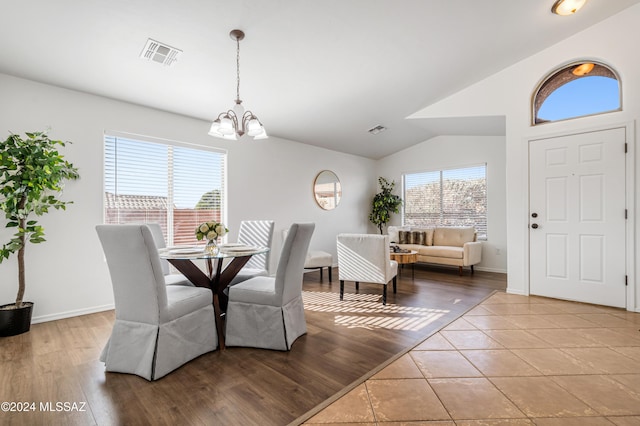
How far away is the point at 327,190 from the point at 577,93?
4.04 metres

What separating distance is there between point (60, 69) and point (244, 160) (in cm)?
235

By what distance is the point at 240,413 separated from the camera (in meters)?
1.67

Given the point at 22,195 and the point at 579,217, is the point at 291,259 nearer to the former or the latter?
the point at 22,195

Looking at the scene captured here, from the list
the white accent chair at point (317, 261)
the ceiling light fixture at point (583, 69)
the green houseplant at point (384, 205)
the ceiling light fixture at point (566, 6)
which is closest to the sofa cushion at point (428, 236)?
the green houseplant at point (384, 205)

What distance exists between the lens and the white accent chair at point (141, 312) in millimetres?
2016

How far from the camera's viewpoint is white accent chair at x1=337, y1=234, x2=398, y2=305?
379cm

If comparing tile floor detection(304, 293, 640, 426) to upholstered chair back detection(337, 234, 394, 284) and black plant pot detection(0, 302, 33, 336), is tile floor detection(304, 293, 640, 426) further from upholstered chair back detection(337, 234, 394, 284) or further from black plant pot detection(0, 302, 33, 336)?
black plant pot detection(0, 302, 33, 336)

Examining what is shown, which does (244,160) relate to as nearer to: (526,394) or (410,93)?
(410,93)

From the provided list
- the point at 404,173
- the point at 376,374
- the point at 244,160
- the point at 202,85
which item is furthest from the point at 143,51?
the point at 404,173

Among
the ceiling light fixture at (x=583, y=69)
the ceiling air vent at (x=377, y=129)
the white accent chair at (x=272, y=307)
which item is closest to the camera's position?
the white accent chair at (x=272, y=307)

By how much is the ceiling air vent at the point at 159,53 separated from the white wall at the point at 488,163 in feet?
17.1

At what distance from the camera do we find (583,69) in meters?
3.80

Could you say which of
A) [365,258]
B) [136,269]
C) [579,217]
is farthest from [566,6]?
[136,269]

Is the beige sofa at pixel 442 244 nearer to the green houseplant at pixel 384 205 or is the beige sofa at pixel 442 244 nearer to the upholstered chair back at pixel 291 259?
the green houseplant at pixel 384 205
